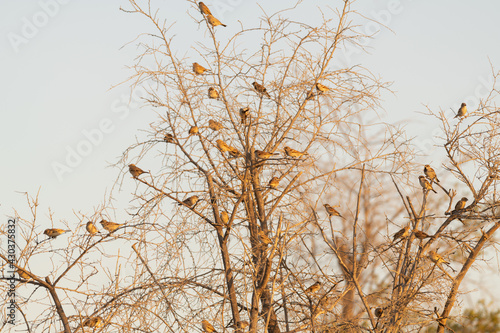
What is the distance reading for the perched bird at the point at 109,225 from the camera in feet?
20.1

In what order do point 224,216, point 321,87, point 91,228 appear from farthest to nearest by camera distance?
1. point 321,87
2. point 224,216
3. point 91,228

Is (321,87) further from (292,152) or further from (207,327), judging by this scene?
(207,327)

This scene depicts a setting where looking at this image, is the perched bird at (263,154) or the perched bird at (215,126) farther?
the perched bird at (215,126)

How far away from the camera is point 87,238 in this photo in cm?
596

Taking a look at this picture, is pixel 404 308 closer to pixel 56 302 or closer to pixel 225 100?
pixel 225 100

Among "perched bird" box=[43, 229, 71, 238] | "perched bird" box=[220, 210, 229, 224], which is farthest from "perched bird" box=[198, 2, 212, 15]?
"perched bird" box=[43, 229, 71, 238]

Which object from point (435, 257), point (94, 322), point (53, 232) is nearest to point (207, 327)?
point (94, 322)

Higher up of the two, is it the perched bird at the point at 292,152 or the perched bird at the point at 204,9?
the perched bird at the point at 204,9

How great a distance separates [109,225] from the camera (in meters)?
6.12

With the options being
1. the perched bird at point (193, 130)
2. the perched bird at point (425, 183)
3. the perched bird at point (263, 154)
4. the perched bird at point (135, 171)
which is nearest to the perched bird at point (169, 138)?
the perched bird at point (193, 130)

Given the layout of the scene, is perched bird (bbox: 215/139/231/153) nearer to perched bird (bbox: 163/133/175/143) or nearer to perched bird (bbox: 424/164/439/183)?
perched bird (bbox: 163/133/175/143)

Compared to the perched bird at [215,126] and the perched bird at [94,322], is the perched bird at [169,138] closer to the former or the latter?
the perched bird at [215,126]

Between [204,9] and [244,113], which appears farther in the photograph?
[204,9]

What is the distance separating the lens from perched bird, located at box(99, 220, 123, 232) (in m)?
6.12
